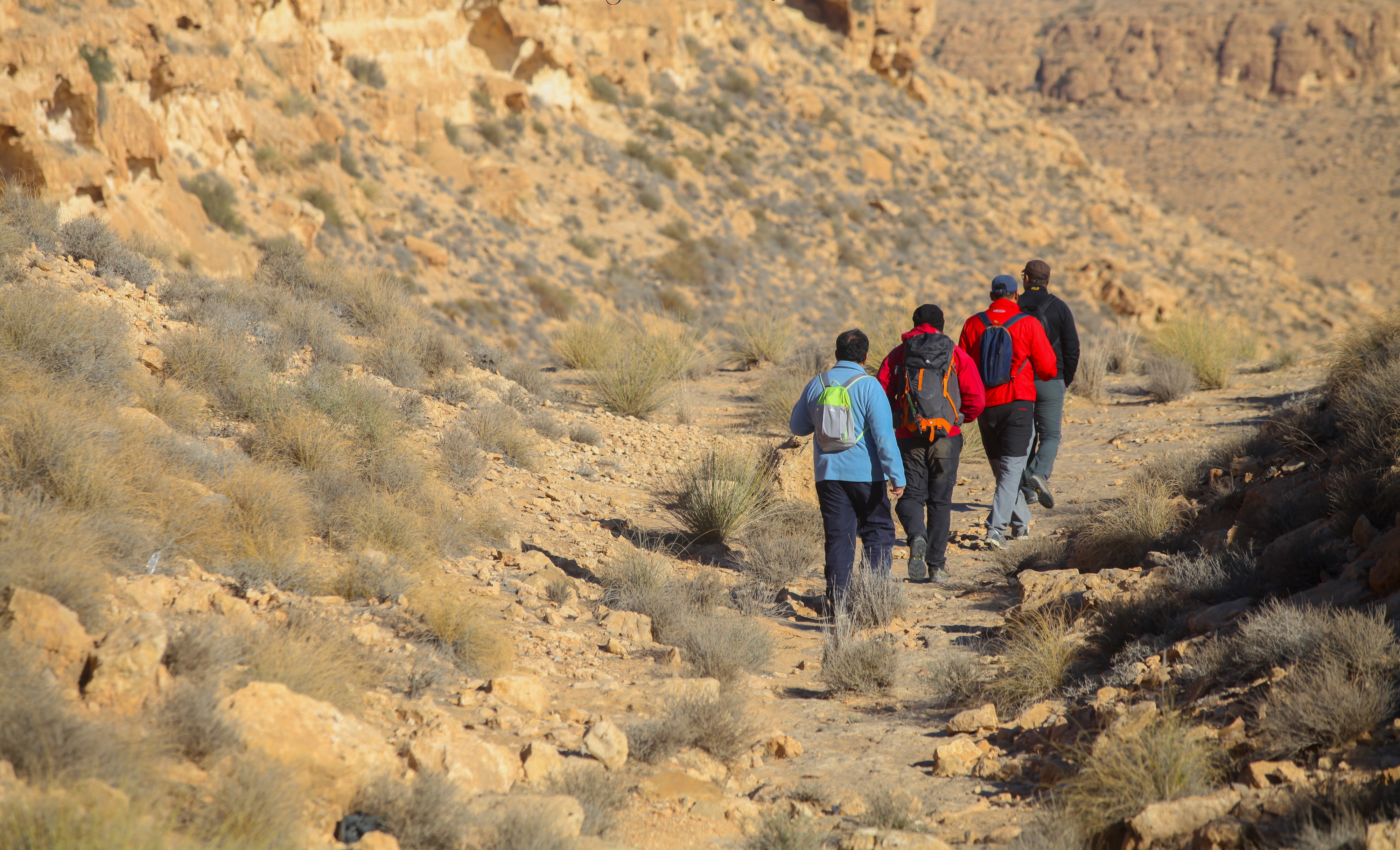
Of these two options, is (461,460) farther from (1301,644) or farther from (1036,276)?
(1301,644)

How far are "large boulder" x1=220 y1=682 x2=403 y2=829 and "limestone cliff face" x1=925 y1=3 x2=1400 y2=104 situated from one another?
70.3m

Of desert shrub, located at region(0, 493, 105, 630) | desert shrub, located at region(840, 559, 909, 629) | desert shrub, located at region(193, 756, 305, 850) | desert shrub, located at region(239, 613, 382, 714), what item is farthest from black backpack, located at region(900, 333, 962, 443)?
desert shrub, located at region(0, 493, 105, 630)

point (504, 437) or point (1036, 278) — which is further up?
point (1036, 278)

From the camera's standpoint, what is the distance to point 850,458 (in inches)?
219

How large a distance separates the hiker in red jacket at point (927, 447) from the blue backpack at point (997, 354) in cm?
18

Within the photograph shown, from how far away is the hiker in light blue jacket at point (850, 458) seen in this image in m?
5.49

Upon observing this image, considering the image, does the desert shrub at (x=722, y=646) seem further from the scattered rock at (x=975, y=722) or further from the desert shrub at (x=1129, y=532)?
the desert shrub at (x=1129, y=532)

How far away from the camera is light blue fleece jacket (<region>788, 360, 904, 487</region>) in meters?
5.50

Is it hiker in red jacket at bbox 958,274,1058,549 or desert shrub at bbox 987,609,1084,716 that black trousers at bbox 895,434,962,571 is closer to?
hiker in red jacket at bbox 958,274,1058,549

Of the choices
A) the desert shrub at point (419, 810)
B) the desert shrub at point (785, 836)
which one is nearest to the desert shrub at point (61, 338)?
the desert shrub at point (419, 810)

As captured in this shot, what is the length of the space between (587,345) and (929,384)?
7.40 meters

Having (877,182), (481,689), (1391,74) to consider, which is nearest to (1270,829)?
(481,689)

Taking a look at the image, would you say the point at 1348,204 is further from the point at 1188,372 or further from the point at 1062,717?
the point at 1062,717

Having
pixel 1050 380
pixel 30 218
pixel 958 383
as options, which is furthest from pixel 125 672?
pixel 30 218
